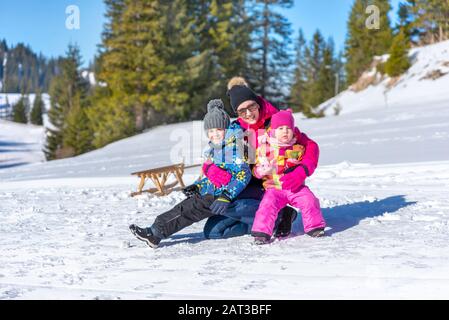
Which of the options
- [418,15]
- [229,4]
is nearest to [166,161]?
[229,4]

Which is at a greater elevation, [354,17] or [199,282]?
[354,17]

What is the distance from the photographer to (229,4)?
35.8 meters

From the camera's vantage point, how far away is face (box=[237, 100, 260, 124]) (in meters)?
4.52

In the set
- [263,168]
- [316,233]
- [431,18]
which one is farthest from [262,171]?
[431,18]

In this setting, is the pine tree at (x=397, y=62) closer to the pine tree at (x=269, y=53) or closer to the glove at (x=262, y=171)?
the pine tree at (x=269, y=53)

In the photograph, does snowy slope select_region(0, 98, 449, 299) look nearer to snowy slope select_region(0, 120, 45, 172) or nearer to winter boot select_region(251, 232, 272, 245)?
winter boot select_region(251, 232, 272, 245)

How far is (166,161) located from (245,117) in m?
10.4

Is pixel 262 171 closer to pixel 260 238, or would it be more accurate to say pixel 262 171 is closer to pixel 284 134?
pixel 284 134

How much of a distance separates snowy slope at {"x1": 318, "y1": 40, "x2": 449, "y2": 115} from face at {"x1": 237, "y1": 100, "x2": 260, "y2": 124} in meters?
23.4

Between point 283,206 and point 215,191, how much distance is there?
60 cm

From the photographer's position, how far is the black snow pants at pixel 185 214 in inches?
170

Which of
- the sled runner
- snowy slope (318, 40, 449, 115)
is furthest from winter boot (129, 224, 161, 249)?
snowy slope (318, 40, 449, 115)
